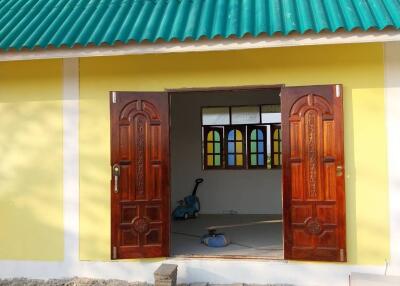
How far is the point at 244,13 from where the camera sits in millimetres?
4727

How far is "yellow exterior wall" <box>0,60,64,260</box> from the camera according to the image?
523 centimetres

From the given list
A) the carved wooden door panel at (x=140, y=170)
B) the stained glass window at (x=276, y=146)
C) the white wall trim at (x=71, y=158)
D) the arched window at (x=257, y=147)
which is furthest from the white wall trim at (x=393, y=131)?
the arched window at (x=257, y=147)

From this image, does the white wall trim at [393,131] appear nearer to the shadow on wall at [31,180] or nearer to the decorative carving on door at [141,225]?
the decorative carving on door at [141,225]

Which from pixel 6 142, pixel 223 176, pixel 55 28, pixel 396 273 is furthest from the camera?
pixel 223 176

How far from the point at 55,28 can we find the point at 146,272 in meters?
3.08

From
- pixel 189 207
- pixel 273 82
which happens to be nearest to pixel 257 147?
pixel 189 207

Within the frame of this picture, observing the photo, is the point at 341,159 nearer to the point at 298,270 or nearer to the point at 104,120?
the point at 298,270

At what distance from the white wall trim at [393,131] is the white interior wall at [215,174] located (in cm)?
454

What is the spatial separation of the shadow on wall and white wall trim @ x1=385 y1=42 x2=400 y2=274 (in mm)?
3884

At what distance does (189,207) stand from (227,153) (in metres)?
1.53

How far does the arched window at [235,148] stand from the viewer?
9.56 meters

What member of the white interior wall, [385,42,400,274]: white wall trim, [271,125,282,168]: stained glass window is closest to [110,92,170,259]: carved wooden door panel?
[385,42,400,274]: white wall trim

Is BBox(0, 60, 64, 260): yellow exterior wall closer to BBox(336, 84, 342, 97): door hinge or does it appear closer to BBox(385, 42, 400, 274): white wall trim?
BBox(336, 84, 342, 97): door hinge

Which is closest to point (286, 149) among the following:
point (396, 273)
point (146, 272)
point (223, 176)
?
point (396, 273)
